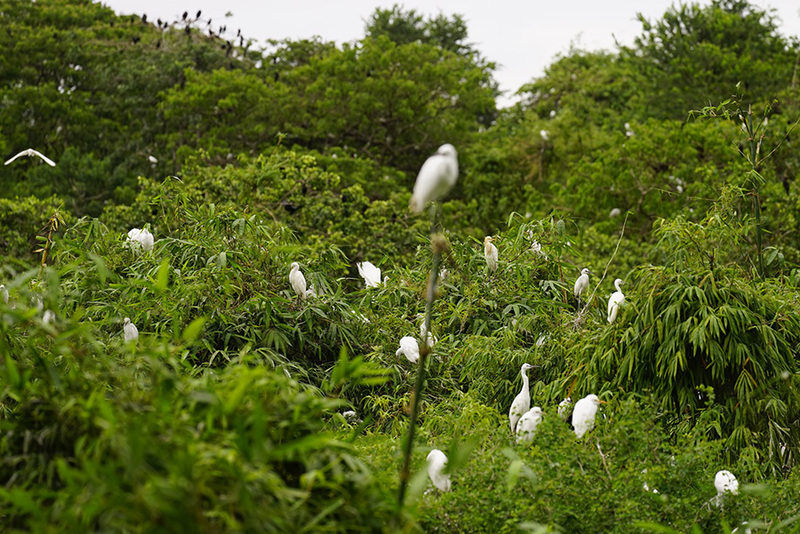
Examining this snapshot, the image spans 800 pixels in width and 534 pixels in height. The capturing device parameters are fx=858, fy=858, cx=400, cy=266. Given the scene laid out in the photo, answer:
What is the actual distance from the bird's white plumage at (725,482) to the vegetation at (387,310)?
6 centimetres

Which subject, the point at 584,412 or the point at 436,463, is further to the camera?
the point at 584,412

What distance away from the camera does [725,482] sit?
3.02 meters

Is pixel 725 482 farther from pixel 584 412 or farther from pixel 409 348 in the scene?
pixel 409 348

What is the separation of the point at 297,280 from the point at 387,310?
2.84ft

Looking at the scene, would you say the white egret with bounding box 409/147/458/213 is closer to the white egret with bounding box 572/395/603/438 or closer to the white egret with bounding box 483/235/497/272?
the white egret with bounding box 572/395/603/438

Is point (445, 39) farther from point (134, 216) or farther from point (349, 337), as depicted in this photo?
point (349, 337)

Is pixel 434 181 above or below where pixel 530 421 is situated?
above

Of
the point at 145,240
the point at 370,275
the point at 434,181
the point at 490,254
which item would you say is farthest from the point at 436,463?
the point at 370,275

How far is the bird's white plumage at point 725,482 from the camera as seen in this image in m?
2.98

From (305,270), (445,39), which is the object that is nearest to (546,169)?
(445,39)

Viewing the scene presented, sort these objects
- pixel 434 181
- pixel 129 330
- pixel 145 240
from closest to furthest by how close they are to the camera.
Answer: pixel 434 181 → pixel 129 330 → pixel 145 240

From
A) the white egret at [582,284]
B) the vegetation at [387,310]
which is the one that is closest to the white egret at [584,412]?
the vegetation at [387,310]

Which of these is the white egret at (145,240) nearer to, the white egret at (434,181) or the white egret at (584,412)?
the white egret at (584,412)

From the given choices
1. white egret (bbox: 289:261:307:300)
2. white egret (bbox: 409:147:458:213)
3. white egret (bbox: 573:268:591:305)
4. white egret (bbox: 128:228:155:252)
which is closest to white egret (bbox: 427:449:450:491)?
white egret (bbox: 409:147:458:213)
